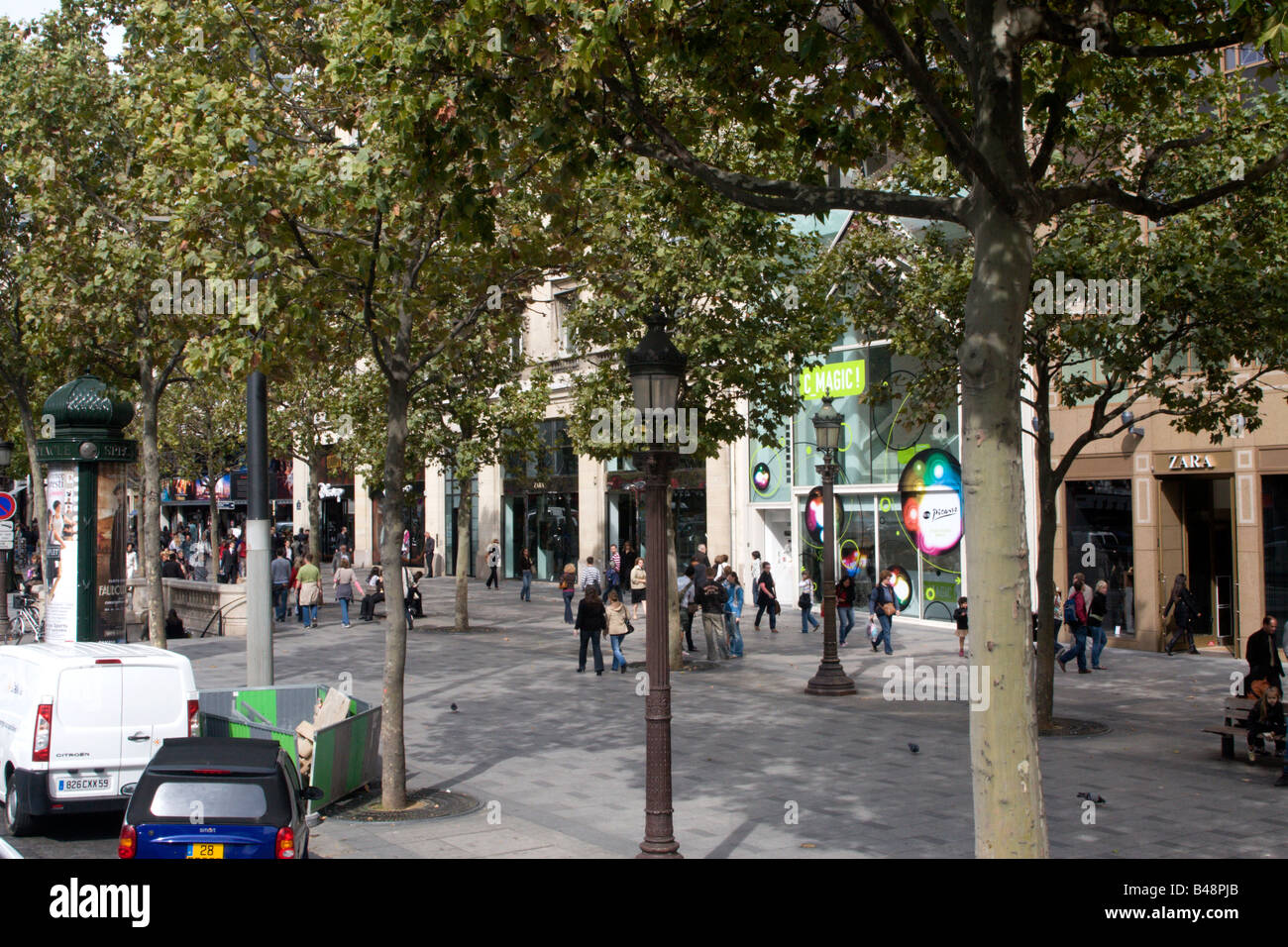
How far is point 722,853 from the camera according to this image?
10648 millimetres

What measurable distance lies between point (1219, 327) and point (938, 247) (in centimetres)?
383

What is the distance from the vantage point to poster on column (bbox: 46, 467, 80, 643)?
22.5 m

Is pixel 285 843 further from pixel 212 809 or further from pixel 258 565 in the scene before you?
pixel 258 565

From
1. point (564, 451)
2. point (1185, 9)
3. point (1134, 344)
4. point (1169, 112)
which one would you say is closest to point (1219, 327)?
point (1134, 344)

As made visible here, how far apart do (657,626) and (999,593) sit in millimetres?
3368

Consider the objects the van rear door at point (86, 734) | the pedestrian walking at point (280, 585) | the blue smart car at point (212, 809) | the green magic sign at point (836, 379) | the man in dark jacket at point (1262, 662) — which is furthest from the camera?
the pedestrian walking at point (280, 585)

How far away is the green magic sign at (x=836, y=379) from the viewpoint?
102 ft

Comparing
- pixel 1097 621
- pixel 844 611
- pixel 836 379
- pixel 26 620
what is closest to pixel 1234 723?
pixel 1097 621

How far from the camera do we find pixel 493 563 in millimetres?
43188

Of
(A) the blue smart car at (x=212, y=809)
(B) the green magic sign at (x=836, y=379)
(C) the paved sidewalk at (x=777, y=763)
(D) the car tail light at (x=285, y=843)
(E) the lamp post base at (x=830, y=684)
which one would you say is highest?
(B) the green magic sign at (x=836, y=379)

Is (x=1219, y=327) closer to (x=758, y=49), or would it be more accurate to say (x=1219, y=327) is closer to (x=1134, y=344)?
(x=1134, y=344)

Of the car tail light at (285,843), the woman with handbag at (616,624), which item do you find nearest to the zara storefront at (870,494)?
the woman with handbag at (616,624)

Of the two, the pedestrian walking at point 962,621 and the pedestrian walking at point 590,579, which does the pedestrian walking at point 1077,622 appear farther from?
the pedestrian walking at point 590,579

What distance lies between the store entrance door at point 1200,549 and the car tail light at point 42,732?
20603 mm
